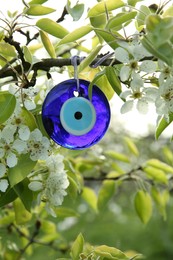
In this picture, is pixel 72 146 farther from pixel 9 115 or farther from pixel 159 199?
pixel 159 199

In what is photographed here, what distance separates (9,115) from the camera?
35.7 inches

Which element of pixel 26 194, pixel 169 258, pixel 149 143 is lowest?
pixel 169 258

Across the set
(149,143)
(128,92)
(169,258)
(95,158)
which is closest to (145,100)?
(128,92)

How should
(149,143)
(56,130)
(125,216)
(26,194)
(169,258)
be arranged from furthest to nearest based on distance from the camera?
(125,216) < (169,258) < (149,143) < (26,194) < (56,130)

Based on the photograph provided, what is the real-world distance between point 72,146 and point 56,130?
0.04 metres

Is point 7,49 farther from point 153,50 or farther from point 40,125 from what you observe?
point 153,50

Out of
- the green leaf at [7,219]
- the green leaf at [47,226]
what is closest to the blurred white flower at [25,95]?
the green leaf at [7,219]

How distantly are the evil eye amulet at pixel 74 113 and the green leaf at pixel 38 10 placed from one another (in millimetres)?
153

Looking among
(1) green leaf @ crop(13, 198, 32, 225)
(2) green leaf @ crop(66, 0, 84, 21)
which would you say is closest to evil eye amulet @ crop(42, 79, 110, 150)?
(2) green leaf @ crop(66, 0, 84, 21)

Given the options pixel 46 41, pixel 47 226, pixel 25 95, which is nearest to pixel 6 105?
pixel 25 95

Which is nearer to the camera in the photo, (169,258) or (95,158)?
(95,158)

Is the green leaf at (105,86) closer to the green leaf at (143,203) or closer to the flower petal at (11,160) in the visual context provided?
the flower petal at (11,160)

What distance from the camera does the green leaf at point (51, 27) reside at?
99 centimetres

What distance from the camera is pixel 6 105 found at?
0.91 metres
